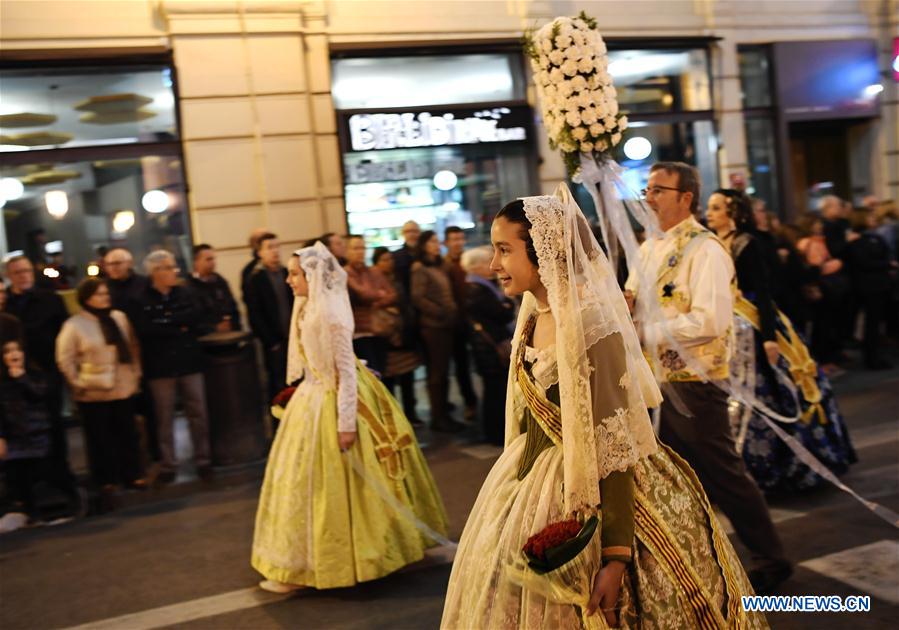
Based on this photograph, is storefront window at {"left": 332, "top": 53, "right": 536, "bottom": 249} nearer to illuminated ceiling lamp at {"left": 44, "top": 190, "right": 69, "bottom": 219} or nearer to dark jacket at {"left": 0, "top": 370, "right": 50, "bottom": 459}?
illuminated ceiling lamp at {"left": 44, "top": 190, "right": 69, "bottom": 219}

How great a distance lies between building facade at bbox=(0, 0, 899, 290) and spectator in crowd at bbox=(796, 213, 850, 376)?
7.78ft

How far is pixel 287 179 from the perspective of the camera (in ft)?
37.1

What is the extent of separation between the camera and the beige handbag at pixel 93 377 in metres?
8.01

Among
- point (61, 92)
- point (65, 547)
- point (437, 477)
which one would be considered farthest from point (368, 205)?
point (65, 547)

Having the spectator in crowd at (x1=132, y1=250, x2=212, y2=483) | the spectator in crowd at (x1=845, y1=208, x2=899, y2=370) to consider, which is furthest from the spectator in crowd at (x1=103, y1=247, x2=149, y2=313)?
the spectator in crowd at (x1=845, y1=208, x2=899, y2=370)

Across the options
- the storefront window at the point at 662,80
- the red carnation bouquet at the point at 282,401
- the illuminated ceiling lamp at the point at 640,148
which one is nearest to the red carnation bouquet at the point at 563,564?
the red carnation bouquet at the point at 282,401

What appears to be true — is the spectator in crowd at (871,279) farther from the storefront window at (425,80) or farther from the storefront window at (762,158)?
the storefront window at (425,80)

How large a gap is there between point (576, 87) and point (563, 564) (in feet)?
8.68

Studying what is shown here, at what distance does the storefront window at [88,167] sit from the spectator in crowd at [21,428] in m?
3.07

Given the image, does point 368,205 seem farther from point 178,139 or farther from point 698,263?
point 698,263

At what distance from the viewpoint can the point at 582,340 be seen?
114 inches

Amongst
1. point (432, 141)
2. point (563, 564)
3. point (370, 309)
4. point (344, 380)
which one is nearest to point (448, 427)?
point (370, 309)

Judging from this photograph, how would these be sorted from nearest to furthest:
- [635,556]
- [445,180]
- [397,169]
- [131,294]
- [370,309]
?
[635,556], [131,294], [370,309], [397,169], [445,180]

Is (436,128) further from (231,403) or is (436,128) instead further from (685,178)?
(685,178)
